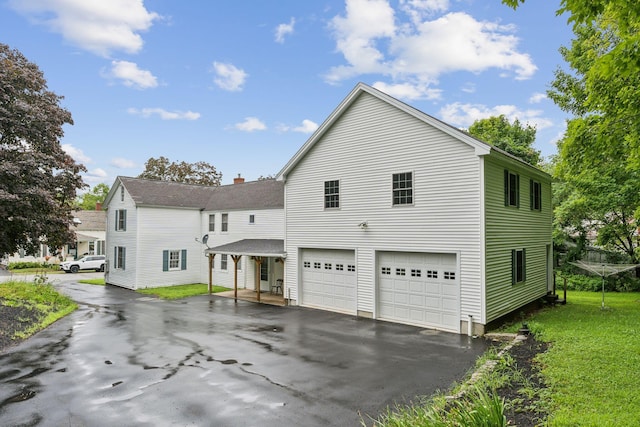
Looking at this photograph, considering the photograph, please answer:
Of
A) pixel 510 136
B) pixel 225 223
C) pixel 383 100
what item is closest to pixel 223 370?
pixel 383 100

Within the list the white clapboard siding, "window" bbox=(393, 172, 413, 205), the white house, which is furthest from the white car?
"window" bbox=(393, 172, 413, 205)

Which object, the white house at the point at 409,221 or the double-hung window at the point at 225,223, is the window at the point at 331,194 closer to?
the white house at the point at 409,221

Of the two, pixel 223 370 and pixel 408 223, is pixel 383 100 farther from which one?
pixel 223 370

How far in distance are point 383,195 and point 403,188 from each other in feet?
2.78

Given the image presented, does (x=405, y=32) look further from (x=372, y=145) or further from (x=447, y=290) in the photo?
(x=447, y=290)

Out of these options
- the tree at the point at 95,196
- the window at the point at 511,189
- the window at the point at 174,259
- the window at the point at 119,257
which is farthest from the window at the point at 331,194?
the tree at the point at 95,196

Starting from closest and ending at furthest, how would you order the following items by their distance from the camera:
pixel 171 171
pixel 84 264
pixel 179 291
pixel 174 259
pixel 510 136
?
pixel 179 291
pixel 174 259
pixel 510 136
pixel 84 264
pixel 171 171

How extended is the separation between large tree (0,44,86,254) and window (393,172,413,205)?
1518 centimetres

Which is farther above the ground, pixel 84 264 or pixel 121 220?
pixel 121 220

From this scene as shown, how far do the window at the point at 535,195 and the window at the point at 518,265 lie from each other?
2.55 meters

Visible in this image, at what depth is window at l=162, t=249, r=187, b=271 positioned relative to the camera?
2320 centimetres

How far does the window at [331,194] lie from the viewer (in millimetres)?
15148

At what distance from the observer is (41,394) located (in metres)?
7.28

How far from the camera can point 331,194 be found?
15.3m
